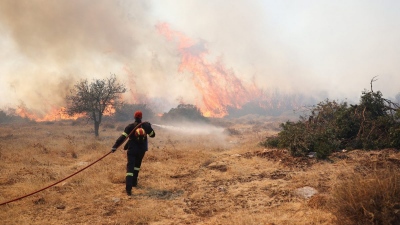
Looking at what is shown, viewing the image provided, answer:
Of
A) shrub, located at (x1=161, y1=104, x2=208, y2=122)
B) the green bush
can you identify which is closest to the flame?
shrub, located at (x1=161, y1=104, x2=208, y2=122)

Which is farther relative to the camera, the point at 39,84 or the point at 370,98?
the point at 39,84

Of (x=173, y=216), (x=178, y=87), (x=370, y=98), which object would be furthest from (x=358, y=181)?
(x=178, y=87)

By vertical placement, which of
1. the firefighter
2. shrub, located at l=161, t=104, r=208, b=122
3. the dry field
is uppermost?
shrub, located at l=161, t=104, r=208, b=122

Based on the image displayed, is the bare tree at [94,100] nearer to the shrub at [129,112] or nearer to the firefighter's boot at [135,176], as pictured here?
the shrub at [129,112]

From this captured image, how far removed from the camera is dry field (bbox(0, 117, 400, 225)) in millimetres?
5215

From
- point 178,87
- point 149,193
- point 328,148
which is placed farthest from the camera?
point 178,87

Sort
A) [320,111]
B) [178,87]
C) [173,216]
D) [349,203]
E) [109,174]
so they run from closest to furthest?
1. [349,203]
2. [173,216]
3. [109,174]
4. [320,111]
5. [178,87]

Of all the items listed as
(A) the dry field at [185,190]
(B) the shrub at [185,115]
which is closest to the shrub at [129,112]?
(B) the shrub at [185,115]

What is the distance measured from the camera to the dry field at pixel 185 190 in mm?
5215

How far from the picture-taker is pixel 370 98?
12242 mm

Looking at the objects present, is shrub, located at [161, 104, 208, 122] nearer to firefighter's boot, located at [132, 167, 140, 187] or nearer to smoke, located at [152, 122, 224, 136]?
smoke, located at [152, 122, 224, 136]

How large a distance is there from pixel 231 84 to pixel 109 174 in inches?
1808

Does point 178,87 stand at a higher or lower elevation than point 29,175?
higher

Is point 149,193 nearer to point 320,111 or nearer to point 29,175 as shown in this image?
point 29,175
